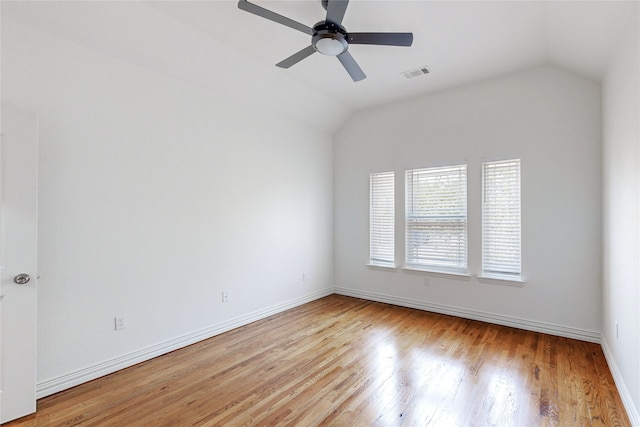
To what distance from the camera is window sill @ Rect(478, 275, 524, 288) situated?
3.71 metres

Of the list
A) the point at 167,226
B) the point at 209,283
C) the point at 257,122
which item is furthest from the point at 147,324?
the point at 257,122

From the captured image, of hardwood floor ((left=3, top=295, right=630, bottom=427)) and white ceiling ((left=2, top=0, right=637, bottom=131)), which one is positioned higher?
white ceiling ((left=2, top=0, right=637, bottom=131))

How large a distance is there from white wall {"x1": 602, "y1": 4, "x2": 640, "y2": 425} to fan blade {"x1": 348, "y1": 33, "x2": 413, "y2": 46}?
142 centimetres

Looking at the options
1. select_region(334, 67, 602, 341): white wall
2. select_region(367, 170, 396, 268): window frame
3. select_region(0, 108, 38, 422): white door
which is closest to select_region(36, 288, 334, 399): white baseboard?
select_region(0, 108, 38, 422): white door

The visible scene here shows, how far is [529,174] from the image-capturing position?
11.9 feet

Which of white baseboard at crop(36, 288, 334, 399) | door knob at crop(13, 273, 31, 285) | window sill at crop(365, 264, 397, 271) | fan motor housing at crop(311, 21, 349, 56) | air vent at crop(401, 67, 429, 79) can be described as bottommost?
white baseboard at crop(36, 288, 334, 399)

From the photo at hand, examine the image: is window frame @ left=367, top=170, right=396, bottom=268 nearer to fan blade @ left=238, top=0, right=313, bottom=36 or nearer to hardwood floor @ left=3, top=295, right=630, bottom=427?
hardwood floor @ left=3, top=295, right=630, bottom=427

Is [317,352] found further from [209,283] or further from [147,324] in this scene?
[147,324]

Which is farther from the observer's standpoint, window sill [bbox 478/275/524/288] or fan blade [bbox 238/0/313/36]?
window sill [bbox 478/275/524/288]

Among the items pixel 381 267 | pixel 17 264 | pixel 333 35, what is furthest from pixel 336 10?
pixel 381 267

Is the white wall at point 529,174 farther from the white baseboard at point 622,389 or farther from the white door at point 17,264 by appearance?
the white door at point 17,264

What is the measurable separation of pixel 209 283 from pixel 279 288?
1.15 meters

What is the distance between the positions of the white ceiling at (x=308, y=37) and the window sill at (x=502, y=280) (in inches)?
91.3

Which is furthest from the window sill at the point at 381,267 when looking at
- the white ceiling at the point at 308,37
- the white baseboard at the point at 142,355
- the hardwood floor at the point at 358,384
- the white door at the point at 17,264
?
the white door at the point at 17,264
